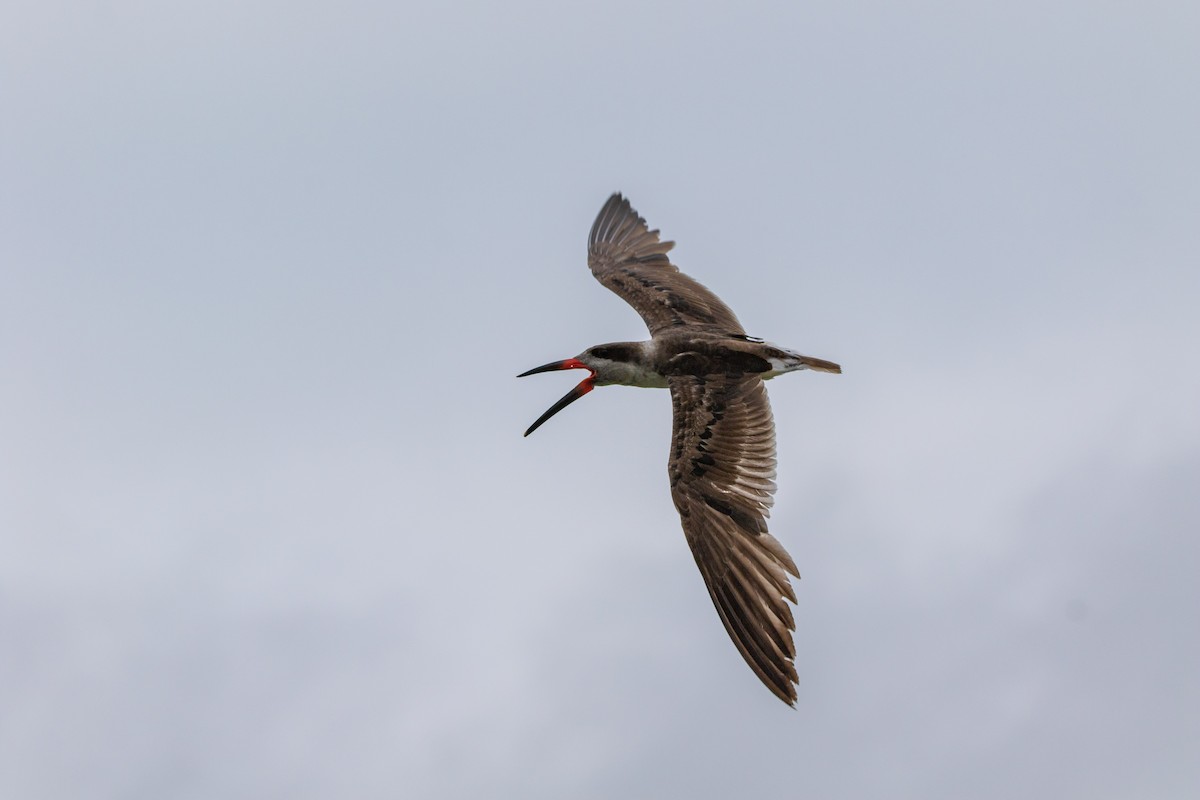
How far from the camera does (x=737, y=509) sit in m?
16.1

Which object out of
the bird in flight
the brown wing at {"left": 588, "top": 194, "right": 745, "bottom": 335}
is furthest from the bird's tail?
the brown wing at {"left": 588, "top": 194, "right": 745, "bottom": 335}

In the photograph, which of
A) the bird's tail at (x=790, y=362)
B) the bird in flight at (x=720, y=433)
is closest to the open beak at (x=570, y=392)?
the bird in flight at (x=720, y=433)

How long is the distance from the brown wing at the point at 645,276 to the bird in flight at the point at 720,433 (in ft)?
0.09

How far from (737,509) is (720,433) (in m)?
1.21

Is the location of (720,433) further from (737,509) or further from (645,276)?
(645,276)

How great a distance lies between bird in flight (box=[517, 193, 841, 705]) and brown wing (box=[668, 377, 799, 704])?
0.01 meters

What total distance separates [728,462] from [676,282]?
5185 millimetres

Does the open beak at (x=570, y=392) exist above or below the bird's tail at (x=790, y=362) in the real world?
above

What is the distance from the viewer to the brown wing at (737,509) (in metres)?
14.8

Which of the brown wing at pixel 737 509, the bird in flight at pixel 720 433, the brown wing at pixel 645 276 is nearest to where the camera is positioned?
the brown wing at pixel 737 509

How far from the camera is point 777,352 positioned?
18078 mm

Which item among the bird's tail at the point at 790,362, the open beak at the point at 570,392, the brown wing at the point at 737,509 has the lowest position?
the brown wing at the point at 737,509

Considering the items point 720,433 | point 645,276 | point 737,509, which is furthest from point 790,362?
point 645,276

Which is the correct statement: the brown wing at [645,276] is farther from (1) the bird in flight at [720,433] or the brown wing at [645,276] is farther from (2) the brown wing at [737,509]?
(2) the brown wing at [737,509]
